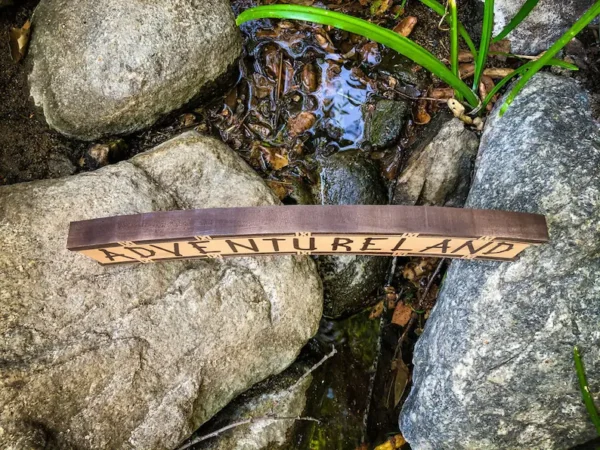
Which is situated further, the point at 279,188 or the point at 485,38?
the point at 279,188

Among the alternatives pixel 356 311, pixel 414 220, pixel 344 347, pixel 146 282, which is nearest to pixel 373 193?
pixel 356 311

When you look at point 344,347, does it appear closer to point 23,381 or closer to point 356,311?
point 356,311

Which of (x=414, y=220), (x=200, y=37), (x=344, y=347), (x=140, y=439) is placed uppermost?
(x=200, y=37)

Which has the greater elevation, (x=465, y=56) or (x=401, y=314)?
(x=465, y=56)

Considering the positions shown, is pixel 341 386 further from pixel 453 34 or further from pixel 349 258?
pixel 453 34

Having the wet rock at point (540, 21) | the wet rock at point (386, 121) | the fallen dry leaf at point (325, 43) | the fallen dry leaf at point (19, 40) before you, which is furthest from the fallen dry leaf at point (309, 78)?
the fallen dry leaf at point (19, 40)

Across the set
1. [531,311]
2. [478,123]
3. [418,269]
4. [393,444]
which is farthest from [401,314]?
[478,123]

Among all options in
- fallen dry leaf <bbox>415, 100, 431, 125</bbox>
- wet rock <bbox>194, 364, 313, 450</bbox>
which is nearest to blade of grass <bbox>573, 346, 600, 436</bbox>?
wet rock <bbox>194, 364, 313, 450</bbox>
